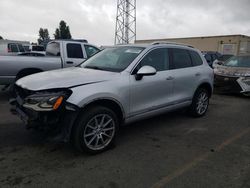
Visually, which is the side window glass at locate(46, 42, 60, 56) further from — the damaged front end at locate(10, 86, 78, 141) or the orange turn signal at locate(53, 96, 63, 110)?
the orange turn signal at locate(53, 96, 63, 110)

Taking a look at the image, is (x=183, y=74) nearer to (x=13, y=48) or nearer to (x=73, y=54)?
(x=73, y=54)

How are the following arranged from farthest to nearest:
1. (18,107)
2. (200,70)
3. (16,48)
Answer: (16,48), (200,70), (18,107)

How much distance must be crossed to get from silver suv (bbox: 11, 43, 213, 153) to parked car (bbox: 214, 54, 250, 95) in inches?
130

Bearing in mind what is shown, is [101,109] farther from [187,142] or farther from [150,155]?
[187,142]

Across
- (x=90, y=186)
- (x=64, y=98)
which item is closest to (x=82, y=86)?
(x=64, y=98)

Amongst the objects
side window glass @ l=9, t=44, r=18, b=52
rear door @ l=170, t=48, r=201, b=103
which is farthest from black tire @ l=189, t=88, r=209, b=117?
side window glass @ l=9, t=44, r=18, b=52

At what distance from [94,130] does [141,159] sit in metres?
0.82

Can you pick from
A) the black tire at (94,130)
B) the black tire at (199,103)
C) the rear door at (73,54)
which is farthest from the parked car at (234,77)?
the black tire at (94,130)

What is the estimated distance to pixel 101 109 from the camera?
3.46m

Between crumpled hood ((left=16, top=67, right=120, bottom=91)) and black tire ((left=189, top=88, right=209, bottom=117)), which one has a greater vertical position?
crumpled hood ((left=16, top=67, right=120, bottom=91))

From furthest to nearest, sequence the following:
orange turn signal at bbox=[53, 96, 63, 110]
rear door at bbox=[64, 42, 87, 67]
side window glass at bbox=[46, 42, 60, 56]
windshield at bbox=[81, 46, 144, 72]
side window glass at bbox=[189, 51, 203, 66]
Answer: side window glass at bbox=[46, 42, 60, 56], rear door at bbox=[64, 42, 87, 67], side window glass at bbox=[189, 51, 203, 66], windshield at bbox=[81, 46, 144, 72], orange turn signal at bbox=[53, 96, 63, 110]

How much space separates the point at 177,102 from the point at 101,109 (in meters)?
2.02

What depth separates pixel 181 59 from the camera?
16.6 ft

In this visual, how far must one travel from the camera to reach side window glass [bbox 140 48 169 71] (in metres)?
4.23
